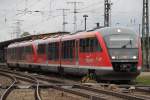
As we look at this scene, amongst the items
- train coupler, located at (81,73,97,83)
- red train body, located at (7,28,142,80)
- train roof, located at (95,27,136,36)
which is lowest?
train coupler, located at (81,73,97,83)

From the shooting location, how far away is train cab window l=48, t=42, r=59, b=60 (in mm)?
31647

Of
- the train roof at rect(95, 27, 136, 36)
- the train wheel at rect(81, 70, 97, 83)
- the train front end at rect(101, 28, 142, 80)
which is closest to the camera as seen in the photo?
the train front end at rect(101, 28, 142, 80)

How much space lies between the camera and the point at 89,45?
24.6 meters

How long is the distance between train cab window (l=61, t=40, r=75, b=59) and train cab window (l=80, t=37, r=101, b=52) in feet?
5.62

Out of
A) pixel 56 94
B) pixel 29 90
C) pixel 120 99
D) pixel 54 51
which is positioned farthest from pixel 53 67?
pixel 120 99

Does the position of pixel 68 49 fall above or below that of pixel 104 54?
above

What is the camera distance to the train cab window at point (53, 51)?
3165 cm

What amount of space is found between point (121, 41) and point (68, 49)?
5.95 metres

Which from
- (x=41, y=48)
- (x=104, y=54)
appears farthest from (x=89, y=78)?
(x=41, y=48)

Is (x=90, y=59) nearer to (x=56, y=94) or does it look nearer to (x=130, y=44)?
(x=130, y=44)

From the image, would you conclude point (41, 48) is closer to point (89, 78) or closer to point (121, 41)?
point (89, 78)

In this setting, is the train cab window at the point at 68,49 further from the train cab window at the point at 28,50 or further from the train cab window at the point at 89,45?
the train cab window at the point at 28,50

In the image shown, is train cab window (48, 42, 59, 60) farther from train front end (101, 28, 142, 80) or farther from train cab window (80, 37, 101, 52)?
train front end (101, 28, 142, 80)

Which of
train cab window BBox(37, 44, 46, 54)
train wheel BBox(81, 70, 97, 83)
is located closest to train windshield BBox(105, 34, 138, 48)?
train wheel BBox(81, 70, 97, 83)
